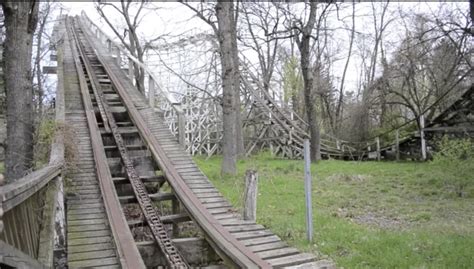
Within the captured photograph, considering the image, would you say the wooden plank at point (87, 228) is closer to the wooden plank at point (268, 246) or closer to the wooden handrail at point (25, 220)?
the wooden handrail at point (25, 220)

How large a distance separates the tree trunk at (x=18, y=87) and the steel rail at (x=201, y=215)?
2.05 meters

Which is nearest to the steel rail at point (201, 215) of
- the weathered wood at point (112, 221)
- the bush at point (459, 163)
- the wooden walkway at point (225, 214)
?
the wooden walkway at point (225, 214)

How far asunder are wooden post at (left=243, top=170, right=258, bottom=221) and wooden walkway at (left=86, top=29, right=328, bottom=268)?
0.41 feet

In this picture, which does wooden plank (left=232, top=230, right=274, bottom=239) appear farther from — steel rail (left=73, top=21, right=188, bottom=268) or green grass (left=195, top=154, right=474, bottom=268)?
steel rail (left=73, top=21, right=188, bottom=268)

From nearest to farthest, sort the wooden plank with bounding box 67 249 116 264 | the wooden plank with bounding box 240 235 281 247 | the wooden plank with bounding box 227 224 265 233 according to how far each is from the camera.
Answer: the wooden plank with bounding box 67 249 116 264
the wooden plank with bounding box 240 235 281 247
the wooden plank with bounding box 227 224 265 233

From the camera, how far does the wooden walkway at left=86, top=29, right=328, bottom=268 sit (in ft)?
16.6

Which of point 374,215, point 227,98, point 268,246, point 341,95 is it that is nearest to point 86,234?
point 268,246

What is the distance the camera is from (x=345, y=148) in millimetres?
21438

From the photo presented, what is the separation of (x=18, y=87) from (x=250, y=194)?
397cm

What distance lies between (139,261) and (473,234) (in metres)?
4.39

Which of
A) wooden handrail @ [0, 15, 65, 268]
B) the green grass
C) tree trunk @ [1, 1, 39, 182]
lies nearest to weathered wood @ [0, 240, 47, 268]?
wooden handrail @ [0, 15, 65, 268]

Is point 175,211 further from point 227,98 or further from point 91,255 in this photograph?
point 227,98

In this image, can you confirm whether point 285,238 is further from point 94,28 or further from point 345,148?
point 94,28

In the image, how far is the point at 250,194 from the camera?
6215mm
